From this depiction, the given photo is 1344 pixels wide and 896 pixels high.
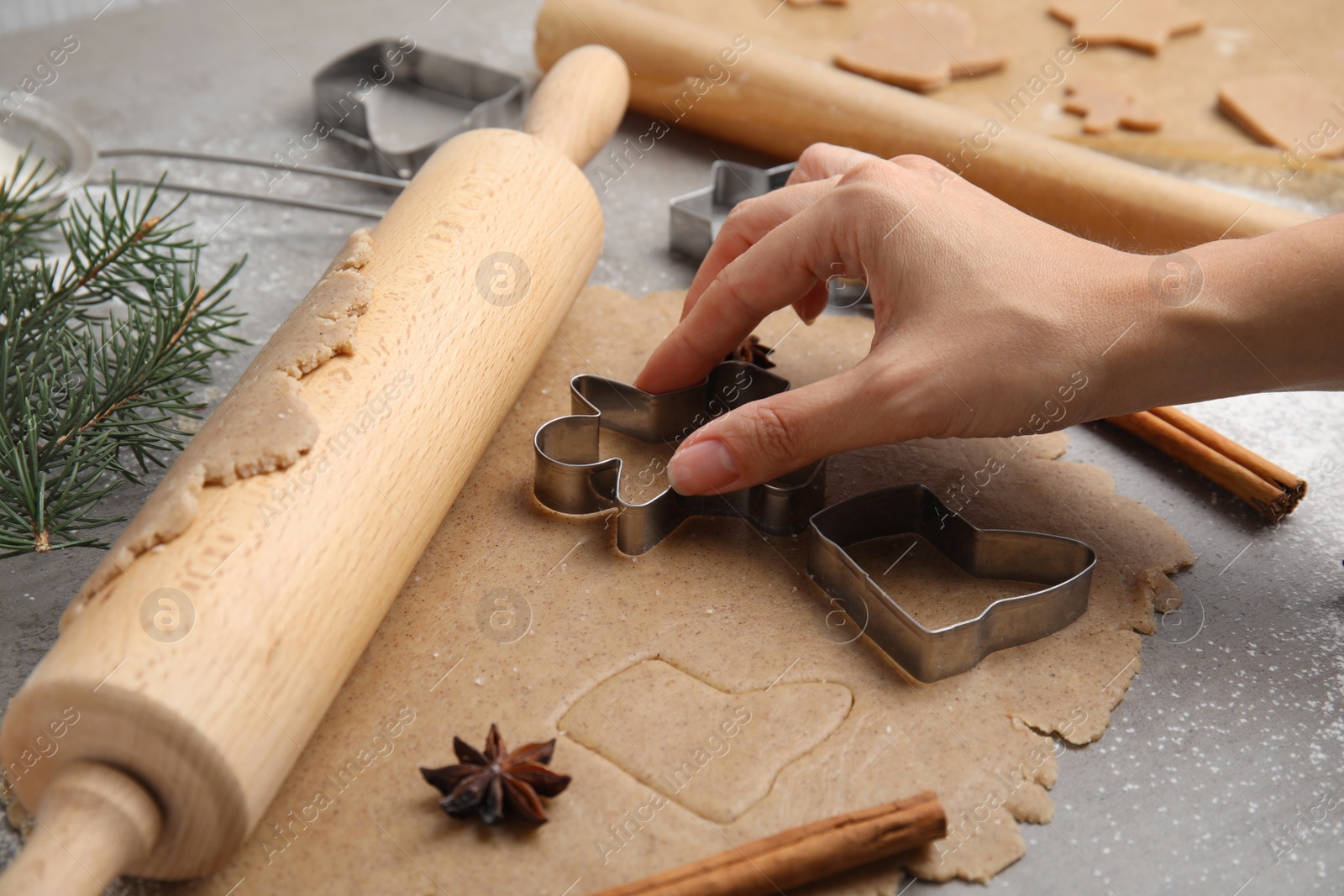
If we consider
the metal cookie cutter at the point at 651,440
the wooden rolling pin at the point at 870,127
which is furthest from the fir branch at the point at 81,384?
the wooden rolling pin at the point at 870,127

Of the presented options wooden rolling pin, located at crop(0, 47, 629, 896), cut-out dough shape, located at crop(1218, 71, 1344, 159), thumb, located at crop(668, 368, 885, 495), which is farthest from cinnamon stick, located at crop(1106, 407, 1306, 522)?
cut-out dough shape, located at crop(1218, 71, 1344, 159)

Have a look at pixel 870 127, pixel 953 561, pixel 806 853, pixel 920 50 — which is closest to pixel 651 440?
pixel 953 561

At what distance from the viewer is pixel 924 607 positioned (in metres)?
1.47

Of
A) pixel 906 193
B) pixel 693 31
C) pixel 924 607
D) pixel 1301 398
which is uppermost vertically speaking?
pixel 906 193

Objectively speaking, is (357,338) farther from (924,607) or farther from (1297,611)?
(1297,611)

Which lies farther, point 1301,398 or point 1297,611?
point 1301,398

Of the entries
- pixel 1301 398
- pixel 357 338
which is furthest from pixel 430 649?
pixel 1301 398

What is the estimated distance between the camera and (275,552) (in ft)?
3.90

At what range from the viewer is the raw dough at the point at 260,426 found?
3.87 feet

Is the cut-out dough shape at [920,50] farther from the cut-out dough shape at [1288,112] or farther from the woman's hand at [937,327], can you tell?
the woman's hand at [937,327]

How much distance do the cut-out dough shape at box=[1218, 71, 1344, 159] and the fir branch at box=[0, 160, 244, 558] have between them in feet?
8.58

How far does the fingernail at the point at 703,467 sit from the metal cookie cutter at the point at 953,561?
148mm

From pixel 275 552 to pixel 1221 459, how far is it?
149 cm

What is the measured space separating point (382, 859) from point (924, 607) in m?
0.78
